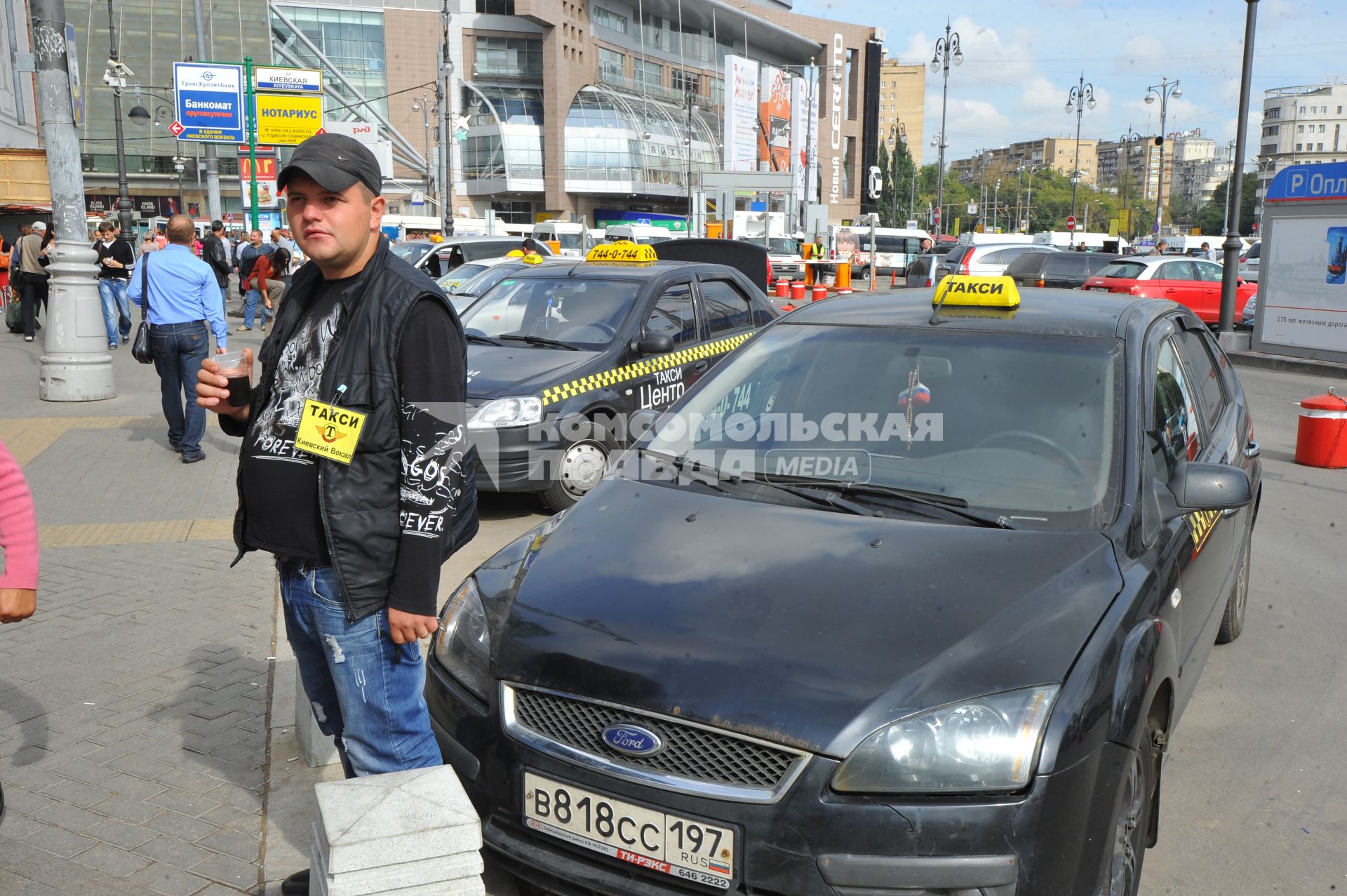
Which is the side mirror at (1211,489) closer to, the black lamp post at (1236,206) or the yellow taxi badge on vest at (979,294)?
the yellow taxi badge on vest at (979,294)

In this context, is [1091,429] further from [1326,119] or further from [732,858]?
[1326,119]

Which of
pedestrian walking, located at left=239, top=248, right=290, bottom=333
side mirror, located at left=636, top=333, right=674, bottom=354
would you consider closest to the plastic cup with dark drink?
side mirror, located at left=636, top=333, right=674, bottom=354

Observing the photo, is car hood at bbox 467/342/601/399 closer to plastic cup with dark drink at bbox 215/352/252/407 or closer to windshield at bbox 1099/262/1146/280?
plastic cup with dark drink at bbox 215/352/252/407

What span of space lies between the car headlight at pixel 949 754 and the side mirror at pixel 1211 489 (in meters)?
1.19

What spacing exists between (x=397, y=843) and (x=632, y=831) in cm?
56

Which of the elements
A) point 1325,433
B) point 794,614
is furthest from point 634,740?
point 1325,433

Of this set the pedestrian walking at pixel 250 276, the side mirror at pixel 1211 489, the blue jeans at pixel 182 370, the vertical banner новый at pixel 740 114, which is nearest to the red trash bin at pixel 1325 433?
the side mirror at pixel 1211 489

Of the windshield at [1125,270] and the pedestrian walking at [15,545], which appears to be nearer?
the pedestrian walking at [15,545]

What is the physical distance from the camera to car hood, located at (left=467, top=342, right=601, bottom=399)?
7.35 meters

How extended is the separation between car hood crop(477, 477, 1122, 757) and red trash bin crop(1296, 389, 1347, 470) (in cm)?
790

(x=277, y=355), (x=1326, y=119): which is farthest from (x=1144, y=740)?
(x=1326, y=119)

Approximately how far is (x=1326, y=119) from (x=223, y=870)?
163409 mm

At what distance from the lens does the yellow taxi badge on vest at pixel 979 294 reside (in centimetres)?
403

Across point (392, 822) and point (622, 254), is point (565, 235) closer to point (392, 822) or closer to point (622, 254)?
point (622, 254)
